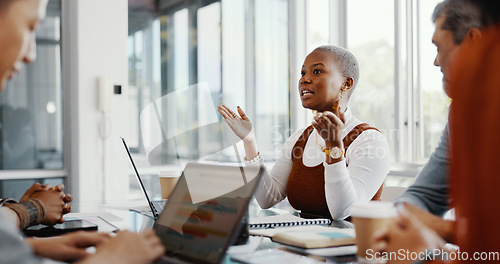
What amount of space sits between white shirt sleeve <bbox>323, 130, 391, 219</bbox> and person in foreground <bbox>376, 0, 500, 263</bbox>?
0.94m

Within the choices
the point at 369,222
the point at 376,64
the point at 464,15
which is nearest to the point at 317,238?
the point at 369,222

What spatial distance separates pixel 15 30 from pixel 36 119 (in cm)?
299

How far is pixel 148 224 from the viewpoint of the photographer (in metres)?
1.57

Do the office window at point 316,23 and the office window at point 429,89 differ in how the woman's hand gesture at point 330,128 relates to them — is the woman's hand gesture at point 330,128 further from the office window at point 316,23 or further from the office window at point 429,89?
the office window at point 316,23

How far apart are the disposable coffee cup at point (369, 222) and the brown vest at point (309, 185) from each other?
0.95 metres

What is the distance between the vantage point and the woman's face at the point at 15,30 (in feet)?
2.64

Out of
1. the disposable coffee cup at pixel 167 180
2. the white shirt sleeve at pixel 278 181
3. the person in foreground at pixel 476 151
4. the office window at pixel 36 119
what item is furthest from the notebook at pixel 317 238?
the office window at pixel 36 119

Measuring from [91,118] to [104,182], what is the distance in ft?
1.54

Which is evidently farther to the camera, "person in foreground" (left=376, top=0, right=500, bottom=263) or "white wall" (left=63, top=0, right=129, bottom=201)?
"white wall" (left=63, top=0, right=129, bottom=201)

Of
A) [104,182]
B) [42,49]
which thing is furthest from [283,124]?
[42,49]

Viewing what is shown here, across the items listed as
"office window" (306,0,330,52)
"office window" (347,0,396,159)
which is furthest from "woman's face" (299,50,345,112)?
"office window" (306,0,330,52)

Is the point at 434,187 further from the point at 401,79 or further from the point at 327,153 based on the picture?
the point at 401,79

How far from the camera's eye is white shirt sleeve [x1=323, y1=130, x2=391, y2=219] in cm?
178

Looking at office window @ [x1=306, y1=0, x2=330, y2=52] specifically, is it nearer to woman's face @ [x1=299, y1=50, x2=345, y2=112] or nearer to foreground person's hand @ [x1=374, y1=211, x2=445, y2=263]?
woman's face @ [x1=299, y1=50, x2=345, y2=112]
